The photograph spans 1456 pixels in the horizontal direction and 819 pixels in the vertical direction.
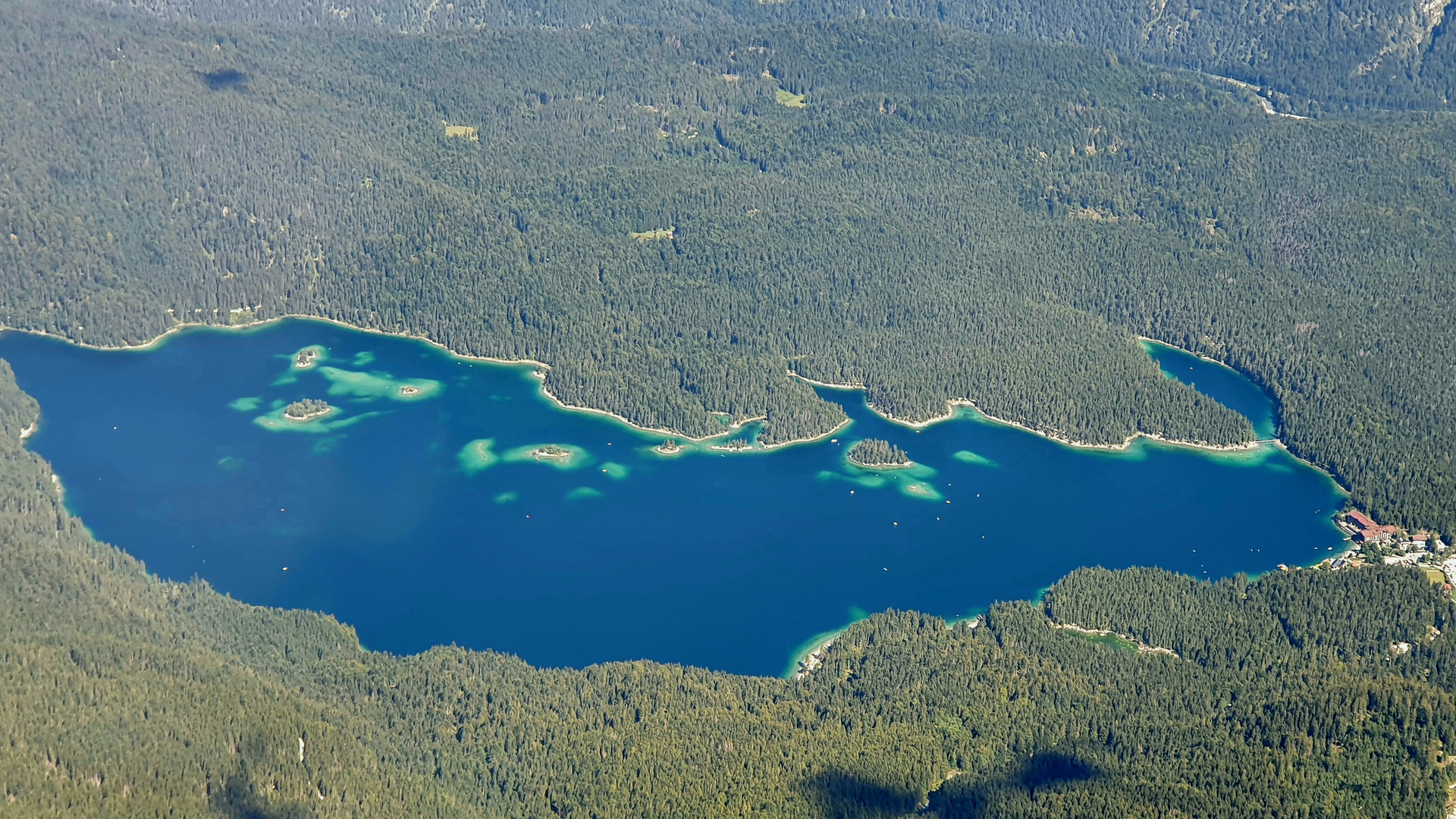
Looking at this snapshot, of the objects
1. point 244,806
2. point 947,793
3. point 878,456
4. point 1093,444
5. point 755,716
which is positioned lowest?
point 878,456

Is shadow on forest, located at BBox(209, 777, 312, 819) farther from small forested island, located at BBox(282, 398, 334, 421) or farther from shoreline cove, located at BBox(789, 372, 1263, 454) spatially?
shoreline cove, located at BBox(789, 372, 1263, 454)

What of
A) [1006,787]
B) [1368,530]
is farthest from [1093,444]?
[1006,787]

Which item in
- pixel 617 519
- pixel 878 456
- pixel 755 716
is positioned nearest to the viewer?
pixel 755 716

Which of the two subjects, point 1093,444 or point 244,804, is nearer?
point 244,804

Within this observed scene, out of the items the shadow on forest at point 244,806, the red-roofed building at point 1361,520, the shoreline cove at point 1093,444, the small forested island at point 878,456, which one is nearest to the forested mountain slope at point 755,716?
the shadow on forest at point 244,806

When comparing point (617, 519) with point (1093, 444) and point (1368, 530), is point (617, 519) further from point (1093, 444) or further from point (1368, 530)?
point (1368, 530)

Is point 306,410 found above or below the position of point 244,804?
below

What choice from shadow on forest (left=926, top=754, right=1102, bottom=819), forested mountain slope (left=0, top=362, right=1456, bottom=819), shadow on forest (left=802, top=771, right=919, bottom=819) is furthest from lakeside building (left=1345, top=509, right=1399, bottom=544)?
shadow on forest (left=802, top=771, right=919, bottom=819)

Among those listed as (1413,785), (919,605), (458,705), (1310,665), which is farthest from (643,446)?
(1413,785)
